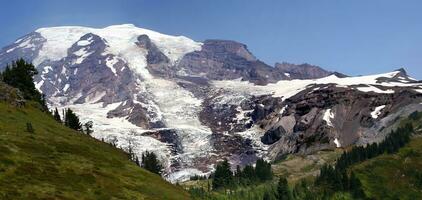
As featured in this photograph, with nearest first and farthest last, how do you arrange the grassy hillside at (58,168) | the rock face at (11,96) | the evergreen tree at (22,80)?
1. the grassy hillside at (58,168)
2. the rock face at (11,96)
3. the evergreen tree at (22,80)

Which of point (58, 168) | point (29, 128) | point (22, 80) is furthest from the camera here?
point (22, 80)

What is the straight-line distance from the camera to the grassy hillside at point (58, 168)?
9025 cm

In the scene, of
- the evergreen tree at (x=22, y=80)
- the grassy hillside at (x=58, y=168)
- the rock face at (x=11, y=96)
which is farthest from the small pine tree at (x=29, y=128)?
the evergreen tree at (x=22, y=80)

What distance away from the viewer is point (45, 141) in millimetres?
121438

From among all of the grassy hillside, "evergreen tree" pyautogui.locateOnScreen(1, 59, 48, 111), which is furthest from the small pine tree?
"evergreen tree" pyautogui.locateOnScreen(1, 59, 48, 111)

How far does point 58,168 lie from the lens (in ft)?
344

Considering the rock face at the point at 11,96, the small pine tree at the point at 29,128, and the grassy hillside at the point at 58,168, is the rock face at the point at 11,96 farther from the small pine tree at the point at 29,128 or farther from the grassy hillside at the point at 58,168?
the small pine tree at the point at 29,128

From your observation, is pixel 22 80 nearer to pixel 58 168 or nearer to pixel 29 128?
pixel 29 128

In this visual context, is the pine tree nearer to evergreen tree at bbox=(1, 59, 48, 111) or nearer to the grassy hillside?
evergreen tree at bbox=(1, 59, 48, 111)

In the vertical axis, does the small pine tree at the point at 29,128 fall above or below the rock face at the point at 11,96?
below

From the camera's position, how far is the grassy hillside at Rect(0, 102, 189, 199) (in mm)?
Answer: 90250

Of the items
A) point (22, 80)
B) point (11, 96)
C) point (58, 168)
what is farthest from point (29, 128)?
point (22, 80)

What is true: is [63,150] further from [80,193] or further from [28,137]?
[80,193]

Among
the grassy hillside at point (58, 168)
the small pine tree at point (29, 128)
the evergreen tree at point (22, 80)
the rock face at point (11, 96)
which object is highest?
the evergreen tree at point (22, 80)
